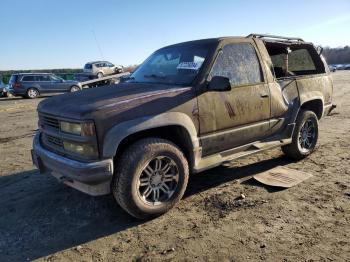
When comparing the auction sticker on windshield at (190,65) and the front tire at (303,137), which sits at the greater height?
the auction sticker on windshield at (190,65)

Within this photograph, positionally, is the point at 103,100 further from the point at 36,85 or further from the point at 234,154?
the point at 36,85

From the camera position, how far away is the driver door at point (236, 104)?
14.6 ft

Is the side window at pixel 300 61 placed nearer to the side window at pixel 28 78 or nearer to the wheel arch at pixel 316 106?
the wheel arch at pixel 316 106

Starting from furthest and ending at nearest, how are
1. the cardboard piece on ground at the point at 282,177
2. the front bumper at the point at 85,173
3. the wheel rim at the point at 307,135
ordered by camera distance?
the wheel rim at the point at 307,135, the cardboard piece on ground at the point at 282,177, the front bumper at the point at 85,173

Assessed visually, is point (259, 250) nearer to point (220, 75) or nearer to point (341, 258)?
point (341, 258)

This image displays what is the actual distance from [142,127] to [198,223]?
3.91ft

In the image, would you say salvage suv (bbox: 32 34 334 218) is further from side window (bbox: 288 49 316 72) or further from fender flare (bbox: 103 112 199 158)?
side window (bbox: 288 49 316 72)

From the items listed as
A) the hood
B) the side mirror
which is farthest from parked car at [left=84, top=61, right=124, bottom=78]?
the side mirror

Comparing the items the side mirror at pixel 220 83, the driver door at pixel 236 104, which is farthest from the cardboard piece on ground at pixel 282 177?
the side mirror at pixel 220 83

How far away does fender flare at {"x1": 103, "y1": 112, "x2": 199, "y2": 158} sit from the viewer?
3643mm

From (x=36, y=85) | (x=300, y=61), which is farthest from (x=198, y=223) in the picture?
(x=36, y=85)

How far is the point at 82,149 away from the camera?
12.1ft

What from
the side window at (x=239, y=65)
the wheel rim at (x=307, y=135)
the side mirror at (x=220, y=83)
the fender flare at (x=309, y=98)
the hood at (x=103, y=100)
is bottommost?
the wheel rim at (x=307, y=135)

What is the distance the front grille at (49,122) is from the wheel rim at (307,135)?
384 centimetres
